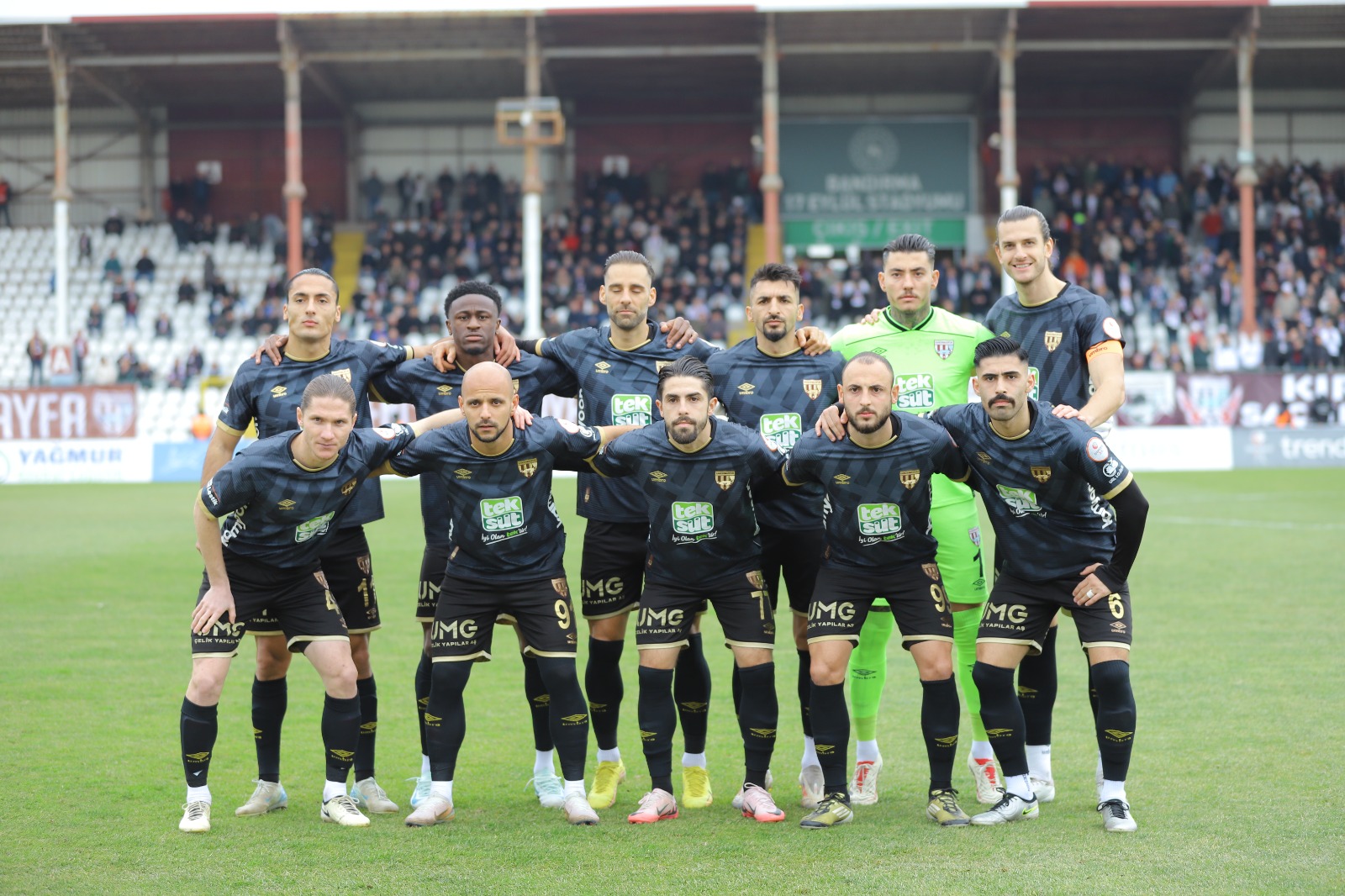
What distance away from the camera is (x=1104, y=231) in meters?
35.4

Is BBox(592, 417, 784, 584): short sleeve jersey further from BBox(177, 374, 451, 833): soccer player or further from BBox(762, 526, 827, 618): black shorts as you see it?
BBox(177, 374, 451, 833): soccer player

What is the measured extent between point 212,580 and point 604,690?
6.28ft

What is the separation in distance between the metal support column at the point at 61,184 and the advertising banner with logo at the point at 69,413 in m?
3.51

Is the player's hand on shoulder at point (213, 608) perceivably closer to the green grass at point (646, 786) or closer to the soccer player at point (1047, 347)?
the green grass at point (646, 786)

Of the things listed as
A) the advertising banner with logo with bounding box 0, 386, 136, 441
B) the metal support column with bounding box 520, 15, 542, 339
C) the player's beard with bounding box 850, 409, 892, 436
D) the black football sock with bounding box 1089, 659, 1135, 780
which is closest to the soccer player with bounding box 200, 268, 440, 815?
the player's beard with bounding box 850, 409, 892, 436

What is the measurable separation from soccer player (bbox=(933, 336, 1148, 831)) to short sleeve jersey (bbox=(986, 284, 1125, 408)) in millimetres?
565

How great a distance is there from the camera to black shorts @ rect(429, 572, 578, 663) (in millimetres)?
6168

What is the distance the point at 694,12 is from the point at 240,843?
28969 millimetres

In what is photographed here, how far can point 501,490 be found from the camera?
6195 mm

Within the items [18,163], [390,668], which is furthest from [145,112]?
[390,668]

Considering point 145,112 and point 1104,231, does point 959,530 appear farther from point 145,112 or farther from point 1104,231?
point 145,112

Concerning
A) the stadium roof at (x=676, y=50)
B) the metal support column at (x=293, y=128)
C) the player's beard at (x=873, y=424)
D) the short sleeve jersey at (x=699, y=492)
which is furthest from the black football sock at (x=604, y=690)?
the metal support column at (x=293, y=128)

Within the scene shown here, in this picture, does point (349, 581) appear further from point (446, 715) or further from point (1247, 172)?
point (1247, 172)

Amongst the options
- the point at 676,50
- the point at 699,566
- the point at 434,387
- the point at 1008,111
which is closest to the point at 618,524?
the point at 699,566
